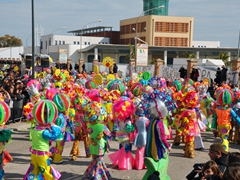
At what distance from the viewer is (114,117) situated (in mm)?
7473

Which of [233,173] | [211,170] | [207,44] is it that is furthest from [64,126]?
[207,44]

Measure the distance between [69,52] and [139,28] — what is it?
1398cm

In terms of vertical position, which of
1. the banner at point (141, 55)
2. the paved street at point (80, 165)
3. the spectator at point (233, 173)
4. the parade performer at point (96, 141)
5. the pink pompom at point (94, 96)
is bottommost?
the paved street at point (80, 165)

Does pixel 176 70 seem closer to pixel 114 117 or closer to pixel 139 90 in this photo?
pixel 139 90

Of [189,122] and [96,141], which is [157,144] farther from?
[189,122]

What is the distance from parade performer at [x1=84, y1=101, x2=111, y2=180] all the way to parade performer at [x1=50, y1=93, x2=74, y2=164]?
3.56 feet

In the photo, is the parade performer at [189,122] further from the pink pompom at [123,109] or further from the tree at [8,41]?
the tree at [8,41]

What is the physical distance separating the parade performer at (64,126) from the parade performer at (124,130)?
46.7 inches

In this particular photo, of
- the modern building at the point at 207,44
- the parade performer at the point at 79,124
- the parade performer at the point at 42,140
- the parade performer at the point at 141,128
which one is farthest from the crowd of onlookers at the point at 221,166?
the modern building at the point at 207,44

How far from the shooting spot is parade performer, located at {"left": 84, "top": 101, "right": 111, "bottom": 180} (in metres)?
6.51

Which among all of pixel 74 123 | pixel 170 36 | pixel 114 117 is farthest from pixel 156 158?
pixel 170 36

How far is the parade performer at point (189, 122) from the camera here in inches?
338

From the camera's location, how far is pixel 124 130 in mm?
7406

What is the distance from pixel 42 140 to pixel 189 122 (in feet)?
14.4
